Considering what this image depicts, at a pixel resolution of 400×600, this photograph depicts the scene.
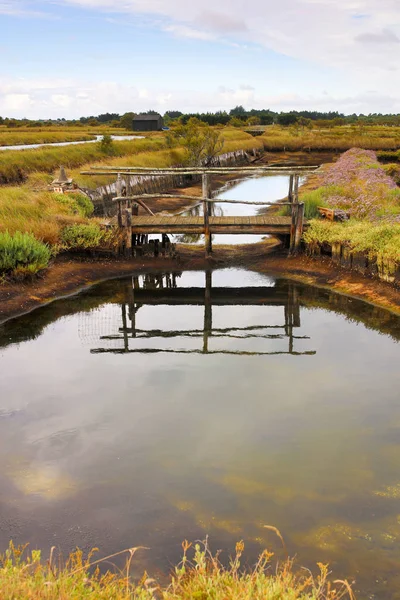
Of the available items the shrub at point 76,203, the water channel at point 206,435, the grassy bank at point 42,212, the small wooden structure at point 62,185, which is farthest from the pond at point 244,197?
the water channel at point 206,435

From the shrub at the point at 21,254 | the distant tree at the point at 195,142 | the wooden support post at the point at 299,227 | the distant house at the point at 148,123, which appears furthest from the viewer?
the distant house at the point at 148,123

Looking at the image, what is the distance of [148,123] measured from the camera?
248ft

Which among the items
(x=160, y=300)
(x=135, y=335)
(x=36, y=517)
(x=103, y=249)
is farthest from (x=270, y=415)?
(x=103, y=249)

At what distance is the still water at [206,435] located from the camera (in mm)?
5969

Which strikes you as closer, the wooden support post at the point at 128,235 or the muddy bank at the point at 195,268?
the muddy bank at the point at 195,268

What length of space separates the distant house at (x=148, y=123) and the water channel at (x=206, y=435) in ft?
217

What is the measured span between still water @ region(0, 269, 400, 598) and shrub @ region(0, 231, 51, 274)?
5.23ft

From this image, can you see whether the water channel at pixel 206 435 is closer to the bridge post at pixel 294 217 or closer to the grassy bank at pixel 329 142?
the bridge post at pixel 294 217

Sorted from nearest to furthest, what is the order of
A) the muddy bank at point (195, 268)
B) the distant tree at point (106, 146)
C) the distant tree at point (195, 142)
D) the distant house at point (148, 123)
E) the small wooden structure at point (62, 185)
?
the muddy bank at point (195, 268) < the small wooden structure at point (62, 185) < the distant tree at point (106, 146) < the distant tree at point (195, 142) < the distant house at point (148, 123)

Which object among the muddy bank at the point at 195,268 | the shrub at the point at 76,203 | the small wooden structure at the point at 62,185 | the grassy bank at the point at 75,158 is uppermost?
the grassy bank at the point at 75,158

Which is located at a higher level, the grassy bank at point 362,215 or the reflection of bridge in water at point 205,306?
the grassy bank at point 362,215

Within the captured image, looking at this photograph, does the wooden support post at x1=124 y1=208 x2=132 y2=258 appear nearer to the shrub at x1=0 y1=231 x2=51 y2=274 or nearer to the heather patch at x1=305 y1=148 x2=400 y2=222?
the shrub at x1=0 y1=231 x2=51 y2=274

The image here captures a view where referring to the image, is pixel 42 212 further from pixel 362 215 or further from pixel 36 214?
pixel 362 215

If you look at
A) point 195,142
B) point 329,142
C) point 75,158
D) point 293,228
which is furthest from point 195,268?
point 329,142
